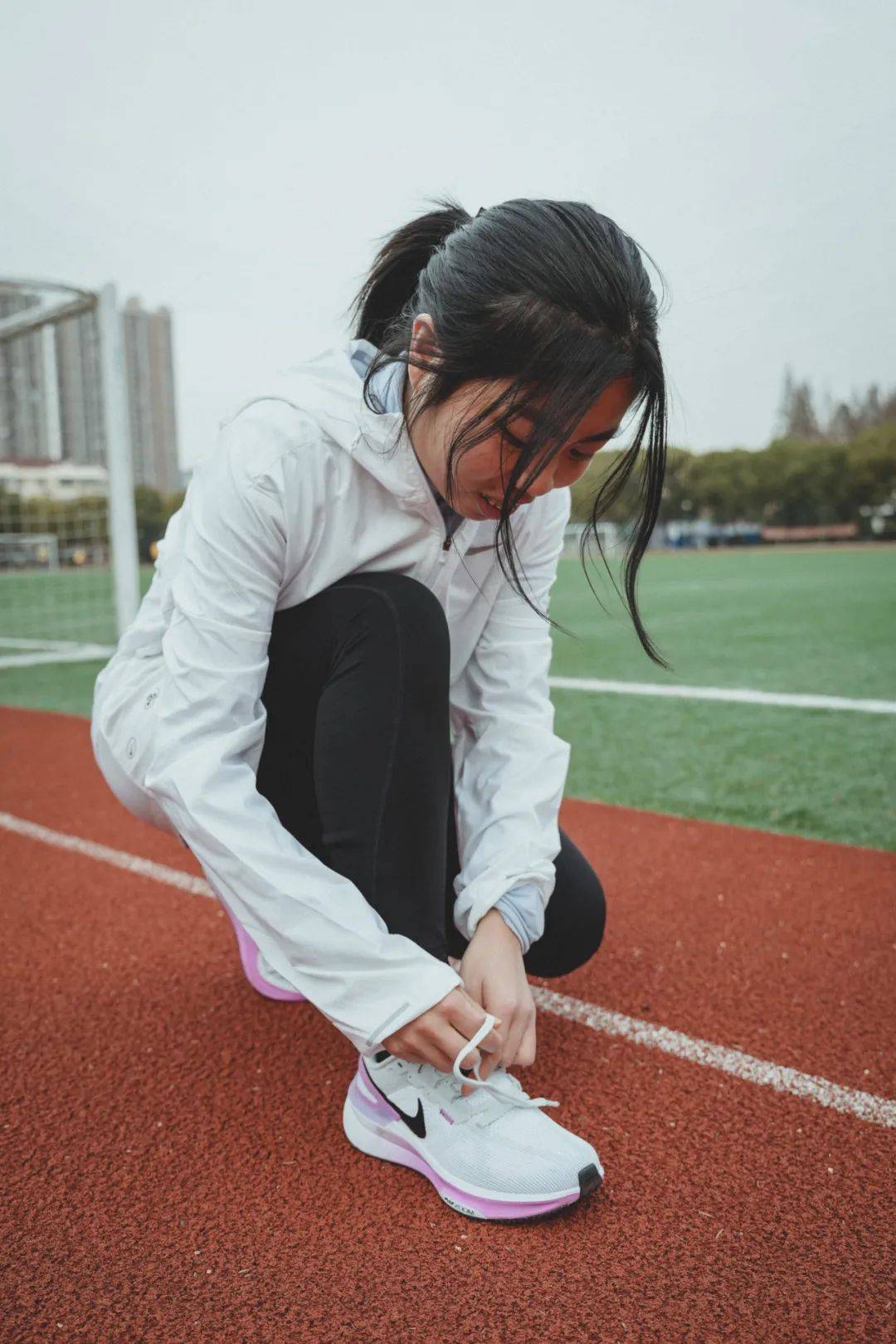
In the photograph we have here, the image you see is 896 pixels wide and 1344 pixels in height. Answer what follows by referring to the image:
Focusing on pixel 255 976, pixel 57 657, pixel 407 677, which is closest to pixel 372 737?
pixel 407 677

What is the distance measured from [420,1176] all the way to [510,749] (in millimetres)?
664

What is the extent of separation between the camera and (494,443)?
49.9 inches

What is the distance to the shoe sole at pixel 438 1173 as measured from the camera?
136 centimetres

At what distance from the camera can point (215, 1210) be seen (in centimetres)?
140

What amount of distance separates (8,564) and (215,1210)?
12.8 m

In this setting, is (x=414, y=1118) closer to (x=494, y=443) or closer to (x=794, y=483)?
(x=494, y=443)

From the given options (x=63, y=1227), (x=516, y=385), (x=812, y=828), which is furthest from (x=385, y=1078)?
(x=812, y=828)

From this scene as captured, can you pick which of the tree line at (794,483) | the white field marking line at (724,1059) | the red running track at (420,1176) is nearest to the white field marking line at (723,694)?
the red running track at (420,1176)

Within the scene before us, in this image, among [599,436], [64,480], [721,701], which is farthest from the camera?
[64,480]

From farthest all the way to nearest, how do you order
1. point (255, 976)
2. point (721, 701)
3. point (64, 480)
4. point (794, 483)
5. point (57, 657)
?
1. point (794, 483)
2. point (64, 480)
3. point (57, 657)
4. point (721, 701)
5. point (255, 976)

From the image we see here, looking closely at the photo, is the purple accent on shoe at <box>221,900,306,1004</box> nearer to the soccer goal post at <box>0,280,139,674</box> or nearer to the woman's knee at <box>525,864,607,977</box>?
the woman's knee at <box>525,864,607,977</box>

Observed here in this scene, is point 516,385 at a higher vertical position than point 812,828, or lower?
higher

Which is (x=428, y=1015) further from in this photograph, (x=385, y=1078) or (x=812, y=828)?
(x=812, y=828)

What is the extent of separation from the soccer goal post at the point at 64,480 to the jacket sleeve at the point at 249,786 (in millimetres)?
5896
